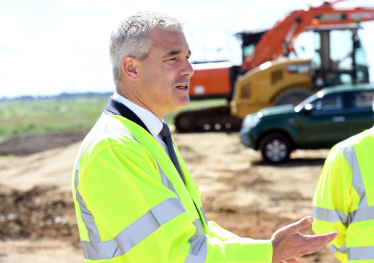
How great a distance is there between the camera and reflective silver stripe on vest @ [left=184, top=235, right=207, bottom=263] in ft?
4.87

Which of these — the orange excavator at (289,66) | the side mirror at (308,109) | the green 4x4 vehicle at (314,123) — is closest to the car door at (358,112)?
the green 4x4 vehicle at (314,123)

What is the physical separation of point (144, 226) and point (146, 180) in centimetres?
16

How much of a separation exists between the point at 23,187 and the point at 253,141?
5.98 meters

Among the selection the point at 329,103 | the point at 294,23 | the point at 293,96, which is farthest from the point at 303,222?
the point at 294,23

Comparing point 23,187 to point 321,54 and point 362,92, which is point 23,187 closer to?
point 362,92

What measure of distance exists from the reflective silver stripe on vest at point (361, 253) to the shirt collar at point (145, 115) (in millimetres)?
1454

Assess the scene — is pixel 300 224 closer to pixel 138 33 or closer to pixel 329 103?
pixel 138 33

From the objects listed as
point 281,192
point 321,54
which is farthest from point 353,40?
point 281,192

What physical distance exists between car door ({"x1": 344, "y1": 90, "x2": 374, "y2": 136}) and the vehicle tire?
11.4ft

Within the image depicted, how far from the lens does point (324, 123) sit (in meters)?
10.8

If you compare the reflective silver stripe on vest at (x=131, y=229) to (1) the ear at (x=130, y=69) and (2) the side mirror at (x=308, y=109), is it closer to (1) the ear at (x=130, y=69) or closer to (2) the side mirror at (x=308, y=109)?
(1) the ear at (x=130, y=69)

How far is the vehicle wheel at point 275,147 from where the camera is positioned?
11.2m

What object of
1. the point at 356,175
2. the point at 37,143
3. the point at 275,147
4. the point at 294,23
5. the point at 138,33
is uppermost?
the point at 138,33

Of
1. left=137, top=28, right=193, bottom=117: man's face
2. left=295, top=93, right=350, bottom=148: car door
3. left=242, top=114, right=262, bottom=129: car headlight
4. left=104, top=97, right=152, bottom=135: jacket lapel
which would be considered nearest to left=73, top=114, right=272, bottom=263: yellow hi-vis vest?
left=104, top=97, right=152, bottom=135: jacket lapel
